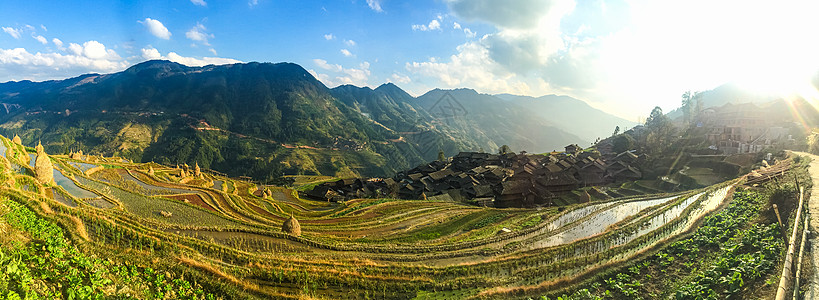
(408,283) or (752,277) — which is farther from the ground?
(752,277)

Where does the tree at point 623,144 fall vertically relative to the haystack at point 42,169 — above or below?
above

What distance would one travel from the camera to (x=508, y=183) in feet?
197

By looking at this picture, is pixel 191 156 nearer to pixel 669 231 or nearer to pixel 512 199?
pixel 512 199

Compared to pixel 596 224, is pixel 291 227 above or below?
above

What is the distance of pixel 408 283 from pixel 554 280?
7732 mm

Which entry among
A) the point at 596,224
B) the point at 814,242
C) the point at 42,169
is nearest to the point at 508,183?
the point at 596,224

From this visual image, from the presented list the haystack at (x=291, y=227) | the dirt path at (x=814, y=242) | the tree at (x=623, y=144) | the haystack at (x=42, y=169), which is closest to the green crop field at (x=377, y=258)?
the haystack at (x=291, y=227)

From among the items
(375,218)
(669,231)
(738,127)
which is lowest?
(375,218)

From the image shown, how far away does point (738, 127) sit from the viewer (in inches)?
3263

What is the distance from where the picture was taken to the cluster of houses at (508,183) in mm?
57719

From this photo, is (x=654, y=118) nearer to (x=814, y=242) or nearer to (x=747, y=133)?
(x=747, y=133)

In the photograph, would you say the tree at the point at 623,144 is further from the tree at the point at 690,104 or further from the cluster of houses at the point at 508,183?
the tree at the point at 690,104

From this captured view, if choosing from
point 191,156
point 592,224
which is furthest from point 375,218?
point 191,156

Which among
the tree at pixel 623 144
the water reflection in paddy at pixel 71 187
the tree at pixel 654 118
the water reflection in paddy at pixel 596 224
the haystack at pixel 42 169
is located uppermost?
the tree at pixel 654 118
